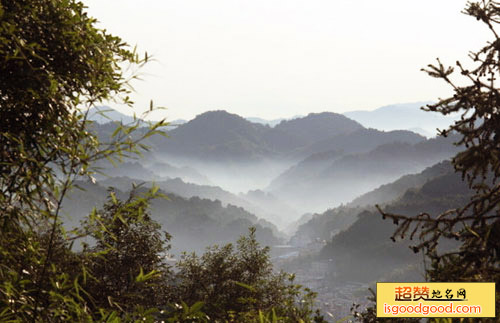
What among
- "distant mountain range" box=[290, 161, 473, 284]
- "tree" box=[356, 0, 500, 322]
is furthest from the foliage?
"distant mountain range" box=[290, 161, 473, 284]

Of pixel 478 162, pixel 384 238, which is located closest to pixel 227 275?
pixel 478 162

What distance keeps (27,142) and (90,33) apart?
1.96m

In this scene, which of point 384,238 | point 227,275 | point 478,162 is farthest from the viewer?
point 384,238

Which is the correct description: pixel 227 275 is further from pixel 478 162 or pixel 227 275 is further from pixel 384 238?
pixel 384 238

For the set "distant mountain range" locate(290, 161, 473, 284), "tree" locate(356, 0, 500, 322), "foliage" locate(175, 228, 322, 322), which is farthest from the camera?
"distant mountain range" locate(290, 161, 473, 284)

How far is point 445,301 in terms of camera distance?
20.4 feet

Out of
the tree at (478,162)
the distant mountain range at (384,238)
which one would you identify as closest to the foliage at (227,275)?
the tree at (478,162)

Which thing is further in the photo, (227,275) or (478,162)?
(227,275)

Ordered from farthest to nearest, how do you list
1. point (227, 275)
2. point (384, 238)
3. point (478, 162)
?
point (384, 238), point (227, 275), point (478, 162)

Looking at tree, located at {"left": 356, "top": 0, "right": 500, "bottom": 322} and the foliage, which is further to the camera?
the foliage

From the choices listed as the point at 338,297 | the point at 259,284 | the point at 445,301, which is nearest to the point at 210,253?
the point at 259,284

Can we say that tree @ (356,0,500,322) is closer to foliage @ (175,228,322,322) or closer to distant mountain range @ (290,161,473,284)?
foliage @ (175,228,322,322)

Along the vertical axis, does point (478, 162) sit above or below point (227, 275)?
above

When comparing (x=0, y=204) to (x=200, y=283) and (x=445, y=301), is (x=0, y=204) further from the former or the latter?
(x=200, y=283)
